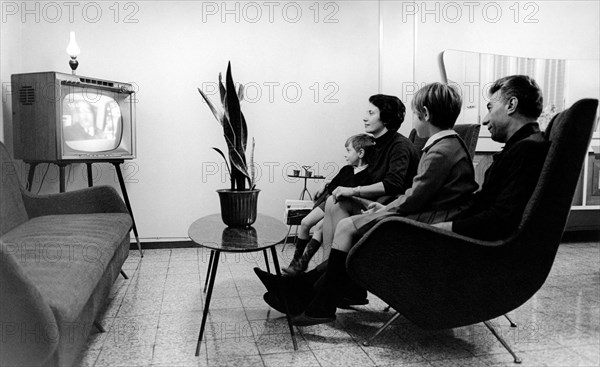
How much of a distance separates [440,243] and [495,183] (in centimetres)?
32

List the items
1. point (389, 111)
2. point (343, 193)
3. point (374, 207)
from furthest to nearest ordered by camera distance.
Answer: point (389, 111) < point (343, 193) < point (374, 207)

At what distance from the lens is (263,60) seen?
14.5 ft

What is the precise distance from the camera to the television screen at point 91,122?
340 cm

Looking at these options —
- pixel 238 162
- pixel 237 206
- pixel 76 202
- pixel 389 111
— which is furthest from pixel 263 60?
pixel 237 206

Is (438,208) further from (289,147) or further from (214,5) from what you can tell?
(214,5)

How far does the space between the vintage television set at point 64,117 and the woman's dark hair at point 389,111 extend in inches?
75.0

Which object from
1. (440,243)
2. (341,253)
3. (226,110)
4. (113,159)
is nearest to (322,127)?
(113,159)

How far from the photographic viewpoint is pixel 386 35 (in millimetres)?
4625

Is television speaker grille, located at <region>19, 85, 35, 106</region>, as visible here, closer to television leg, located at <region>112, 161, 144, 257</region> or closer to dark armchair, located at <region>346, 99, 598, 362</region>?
television leg, located at <region>112, 161, 144, 257</region>

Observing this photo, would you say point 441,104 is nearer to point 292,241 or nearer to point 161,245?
point 292,241

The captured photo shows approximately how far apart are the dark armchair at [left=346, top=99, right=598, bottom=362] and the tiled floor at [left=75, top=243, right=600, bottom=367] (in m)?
0.22

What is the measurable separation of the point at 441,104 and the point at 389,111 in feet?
2.67

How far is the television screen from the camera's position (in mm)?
3396

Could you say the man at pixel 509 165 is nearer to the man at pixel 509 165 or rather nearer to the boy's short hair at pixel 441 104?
the man at pixel 509 165
